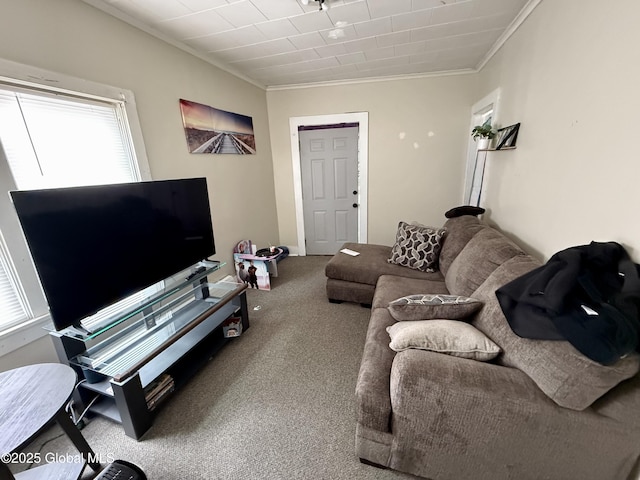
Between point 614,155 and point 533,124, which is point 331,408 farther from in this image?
point 533,124

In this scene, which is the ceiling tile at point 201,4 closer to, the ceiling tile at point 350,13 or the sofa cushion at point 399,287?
the ceiling tile at point 350,13

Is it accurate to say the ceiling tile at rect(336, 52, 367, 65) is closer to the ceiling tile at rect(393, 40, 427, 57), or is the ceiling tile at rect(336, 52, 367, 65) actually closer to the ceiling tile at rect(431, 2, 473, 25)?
the ceiling tile at rect(393, 40, 427, 57)

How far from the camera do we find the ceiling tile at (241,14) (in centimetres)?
176

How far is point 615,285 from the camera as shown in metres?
0.99

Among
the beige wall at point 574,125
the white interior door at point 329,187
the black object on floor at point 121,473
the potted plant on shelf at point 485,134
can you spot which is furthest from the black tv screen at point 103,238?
the potted plant on shelf at point 485,134

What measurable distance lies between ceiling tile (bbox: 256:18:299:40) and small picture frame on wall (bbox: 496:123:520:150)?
1931mm

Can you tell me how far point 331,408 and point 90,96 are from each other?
2.52 m

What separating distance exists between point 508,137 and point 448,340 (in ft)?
6.13

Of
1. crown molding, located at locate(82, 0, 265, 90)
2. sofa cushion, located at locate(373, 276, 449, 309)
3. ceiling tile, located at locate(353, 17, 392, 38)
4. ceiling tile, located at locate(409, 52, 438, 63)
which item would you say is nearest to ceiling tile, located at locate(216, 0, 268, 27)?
crown molding, located at locate(82, 0, 265, 90)

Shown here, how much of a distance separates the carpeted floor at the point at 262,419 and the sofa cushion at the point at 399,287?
45 centimetres

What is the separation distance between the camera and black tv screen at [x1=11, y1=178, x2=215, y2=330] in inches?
48.4

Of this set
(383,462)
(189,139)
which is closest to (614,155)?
(383,462)

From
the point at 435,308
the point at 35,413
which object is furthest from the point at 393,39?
the point at 35,413

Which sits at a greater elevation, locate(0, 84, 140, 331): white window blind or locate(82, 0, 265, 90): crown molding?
locate(82, 0, 265, 90): crown molding
